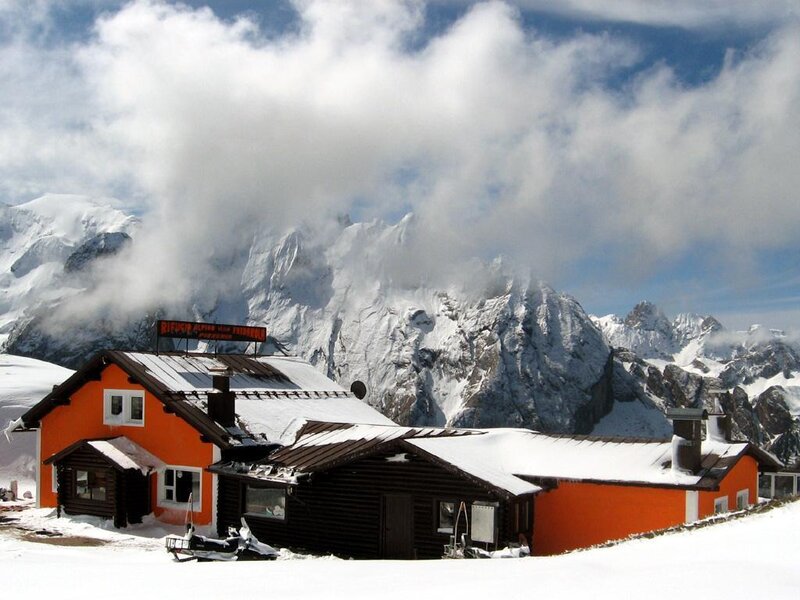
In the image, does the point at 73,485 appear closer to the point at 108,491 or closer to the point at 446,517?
the point at 108,491

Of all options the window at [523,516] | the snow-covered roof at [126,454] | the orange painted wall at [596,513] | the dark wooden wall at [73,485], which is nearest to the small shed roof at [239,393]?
the snow-covered roof at [126,454]

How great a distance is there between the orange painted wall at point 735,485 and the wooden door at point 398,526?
7867 millimetres

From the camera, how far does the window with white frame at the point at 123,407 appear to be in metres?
29.5

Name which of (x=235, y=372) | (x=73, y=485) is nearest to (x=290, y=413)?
(x=235, y=372)

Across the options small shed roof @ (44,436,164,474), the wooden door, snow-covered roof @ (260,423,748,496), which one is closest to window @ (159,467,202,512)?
small shed roof @ (44,436,164,474)

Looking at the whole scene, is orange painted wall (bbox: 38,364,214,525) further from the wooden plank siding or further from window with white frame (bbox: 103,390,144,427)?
the wooden plank siding

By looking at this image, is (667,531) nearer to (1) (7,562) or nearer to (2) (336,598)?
(2) (336,598)

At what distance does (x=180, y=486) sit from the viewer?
28.2 meters

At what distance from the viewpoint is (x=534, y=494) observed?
22.2m

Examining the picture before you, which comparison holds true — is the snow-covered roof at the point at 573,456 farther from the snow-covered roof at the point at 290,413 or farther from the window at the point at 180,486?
the window at the point at 180,486

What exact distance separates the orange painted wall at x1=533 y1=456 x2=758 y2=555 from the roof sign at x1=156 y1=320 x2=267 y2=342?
1831 cm

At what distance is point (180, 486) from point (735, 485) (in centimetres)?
1809

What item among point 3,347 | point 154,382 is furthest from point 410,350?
point 154,382

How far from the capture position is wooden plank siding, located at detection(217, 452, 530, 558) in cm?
2220
